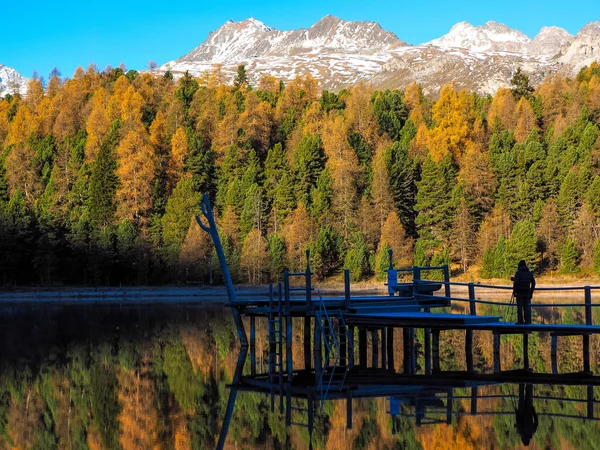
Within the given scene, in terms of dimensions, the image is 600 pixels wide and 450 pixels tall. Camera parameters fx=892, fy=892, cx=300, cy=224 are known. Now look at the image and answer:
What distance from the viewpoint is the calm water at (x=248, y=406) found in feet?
65.2

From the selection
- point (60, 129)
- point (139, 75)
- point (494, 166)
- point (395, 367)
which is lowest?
point (395, 367)

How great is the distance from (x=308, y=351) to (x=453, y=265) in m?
68.9

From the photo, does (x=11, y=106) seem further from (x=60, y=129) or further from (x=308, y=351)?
(x=308, y=351)

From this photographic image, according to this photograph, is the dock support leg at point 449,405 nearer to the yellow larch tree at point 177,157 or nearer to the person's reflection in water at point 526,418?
the person's reflection in water at point 526,418

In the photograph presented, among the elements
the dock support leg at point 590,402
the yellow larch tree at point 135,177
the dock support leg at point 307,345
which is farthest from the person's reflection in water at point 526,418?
the yellow larch tree at point 135,177

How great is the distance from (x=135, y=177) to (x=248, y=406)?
89.6 metres

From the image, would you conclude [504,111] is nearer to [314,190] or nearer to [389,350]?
[314,190]

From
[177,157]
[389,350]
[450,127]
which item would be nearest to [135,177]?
[177,157]

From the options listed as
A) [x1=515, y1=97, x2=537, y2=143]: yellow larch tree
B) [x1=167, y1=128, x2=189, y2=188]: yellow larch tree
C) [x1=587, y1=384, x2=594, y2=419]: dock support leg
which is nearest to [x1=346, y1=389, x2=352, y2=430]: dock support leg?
[x1=587, y1=384, x2=594, y2=419]: dock support leg

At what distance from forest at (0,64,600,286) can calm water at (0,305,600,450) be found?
195ft

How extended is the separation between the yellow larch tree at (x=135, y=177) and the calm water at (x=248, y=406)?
7166 centimetres

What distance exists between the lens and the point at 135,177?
111 meters

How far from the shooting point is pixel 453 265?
99.8 m

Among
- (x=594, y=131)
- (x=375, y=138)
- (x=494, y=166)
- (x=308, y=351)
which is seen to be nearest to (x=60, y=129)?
(x=375, y=138)
